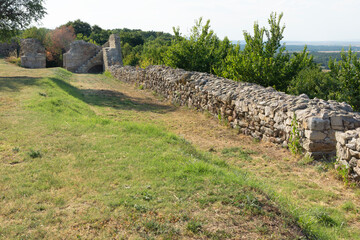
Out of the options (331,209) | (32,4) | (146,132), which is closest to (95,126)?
(146,132)

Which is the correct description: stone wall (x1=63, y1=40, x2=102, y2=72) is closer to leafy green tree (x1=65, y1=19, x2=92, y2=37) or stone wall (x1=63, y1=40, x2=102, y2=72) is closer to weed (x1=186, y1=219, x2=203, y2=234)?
leafy green tree (x1=65, y1=19, x2=92, y2=37)

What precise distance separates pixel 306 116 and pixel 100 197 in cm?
463

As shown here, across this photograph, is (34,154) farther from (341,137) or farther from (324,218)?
(341,137)

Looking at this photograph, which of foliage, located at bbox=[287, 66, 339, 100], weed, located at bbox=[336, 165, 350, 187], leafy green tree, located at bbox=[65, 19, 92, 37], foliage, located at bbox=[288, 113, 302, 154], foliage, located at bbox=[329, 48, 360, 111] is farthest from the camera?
leafy green tree, located at bbox=[65, 19, 92, 37]

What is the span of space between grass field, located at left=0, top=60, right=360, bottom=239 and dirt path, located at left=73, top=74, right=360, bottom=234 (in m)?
0.02

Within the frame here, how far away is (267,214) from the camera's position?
3.74 meters

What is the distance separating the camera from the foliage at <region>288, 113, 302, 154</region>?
663 cm

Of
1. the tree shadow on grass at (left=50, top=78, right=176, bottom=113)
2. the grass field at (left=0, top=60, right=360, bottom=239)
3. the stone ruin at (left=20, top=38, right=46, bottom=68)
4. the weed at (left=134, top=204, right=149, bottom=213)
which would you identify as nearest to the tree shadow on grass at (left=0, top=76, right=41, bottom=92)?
the tree shadow on grass at (left=50, top=78, right=176, bottom=113)

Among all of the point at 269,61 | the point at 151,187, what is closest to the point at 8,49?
the point at 269,61

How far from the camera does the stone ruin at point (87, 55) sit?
93.0ft

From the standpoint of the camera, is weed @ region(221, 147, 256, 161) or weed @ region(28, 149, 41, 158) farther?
weed @ region(221, 147, 256, 161)

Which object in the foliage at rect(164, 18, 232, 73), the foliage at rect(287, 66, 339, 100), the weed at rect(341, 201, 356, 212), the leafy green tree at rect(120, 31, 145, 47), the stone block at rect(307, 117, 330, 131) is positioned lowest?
the weed at rect(341, 201, 356, 212)

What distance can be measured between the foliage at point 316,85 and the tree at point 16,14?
1450 centimetres

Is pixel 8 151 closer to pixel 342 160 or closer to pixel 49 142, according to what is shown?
pixel 49 142
